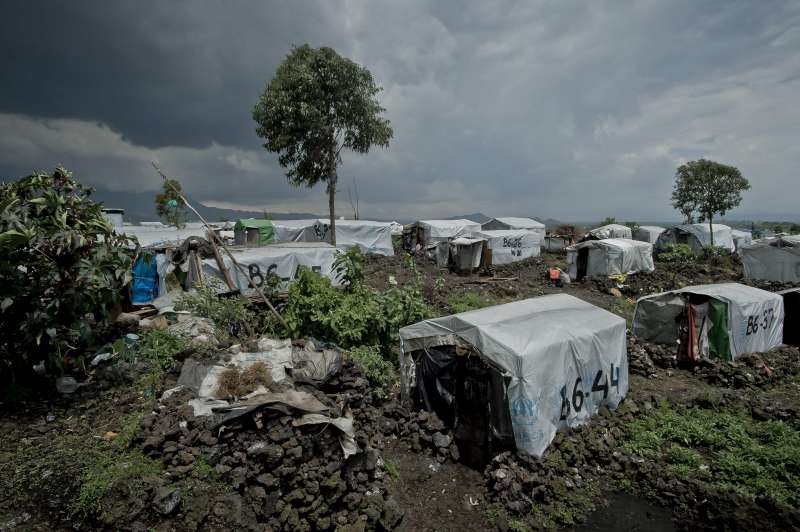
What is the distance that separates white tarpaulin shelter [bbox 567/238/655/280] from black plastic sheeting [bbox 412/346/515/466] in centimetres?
1727

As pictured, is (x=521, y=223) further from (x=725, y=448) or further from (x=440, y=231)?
(x=725, y=448)

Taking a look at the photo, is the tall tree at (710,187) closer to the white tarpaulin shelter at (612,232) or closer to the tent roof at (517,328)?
the white tarpaulin shelter at (612,232)

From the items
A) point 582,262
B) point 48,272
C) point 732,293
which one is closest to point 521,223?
point 582,262

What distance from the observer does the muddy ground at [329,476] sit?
433 centimetres

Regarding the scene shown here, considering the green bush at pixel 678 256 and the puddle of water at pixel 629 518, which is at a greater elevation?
the green bush at pixel 678 256

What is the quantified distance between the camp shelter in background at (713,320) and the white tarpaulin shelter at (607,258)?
978 cm

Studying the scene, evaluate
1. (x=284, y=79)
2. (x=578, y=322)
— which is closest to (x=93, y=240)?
(x=578, y=322)

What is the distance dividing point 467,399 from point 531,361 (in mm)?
1317

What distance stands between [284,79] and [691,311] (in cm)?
1823

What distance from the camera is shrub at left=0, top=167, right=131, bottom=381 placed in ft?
19.1

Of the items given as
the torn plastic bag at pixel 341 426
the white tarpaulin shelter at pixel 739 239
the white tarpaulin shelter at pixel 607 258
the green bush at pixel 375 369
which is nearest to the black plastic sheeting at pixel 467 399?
the green bush at pixel 375 369

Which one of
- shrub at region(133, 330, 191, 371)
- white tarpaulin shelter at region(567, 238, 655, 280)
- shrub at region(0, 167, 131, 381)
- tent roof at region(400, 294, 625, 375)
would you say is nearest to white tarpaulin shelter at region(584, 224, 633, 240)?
white tarpaulin shelter at region(567, 238, 655, 280)

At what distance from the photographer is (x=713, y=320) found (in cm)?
989

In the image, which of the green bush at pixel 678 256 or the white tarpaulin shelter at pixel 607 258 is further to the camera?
the green bush at pixel 678 256
